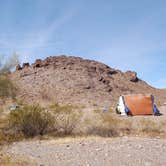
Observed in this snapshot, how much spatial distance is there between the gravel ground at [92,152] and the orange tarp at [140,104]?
18848 mm

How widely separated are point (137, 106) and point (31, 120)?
1778 cm

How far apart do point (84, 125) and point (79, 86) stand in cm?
5714

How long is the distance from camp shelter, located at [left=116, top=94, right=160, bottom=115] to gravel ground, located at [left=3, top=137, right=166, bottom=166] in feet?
61.3

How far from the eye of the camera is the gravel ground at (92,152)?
1134cm

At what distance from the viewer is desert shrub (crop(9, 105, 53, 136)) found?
19.7m

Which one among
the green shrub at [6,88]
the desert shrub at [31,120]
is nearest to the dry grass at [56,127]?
the desert shrub at [31,120]

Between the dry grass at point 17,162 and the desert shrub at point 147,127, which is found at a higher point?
the desert shrub at point 147,127

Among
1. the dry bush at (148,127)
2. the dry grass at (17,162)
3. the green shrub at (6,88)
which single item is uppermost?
the green shrub at (6,88)

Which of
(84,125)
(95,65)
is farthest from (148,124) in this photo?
(95,65)

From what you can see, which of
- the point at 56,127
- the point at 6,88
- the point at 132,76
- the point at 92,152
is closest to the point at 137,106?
the point at 56,127

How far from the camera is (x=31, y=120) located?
19.6m

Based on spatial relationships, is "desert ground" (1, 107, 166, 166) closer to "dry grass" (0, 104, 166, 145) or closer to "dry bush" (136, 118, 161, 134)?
"dry grass" (0, 104, 166, 145)

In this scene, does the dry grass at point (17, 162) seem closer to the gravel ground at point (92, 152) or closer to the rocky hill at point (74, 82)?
the gravel ground at point (92, 152)

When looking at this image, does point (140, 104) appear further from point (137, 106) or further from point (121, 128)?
point (121, 128)
